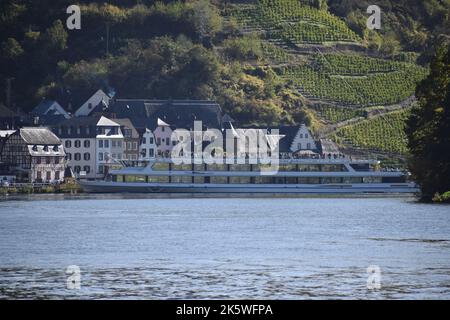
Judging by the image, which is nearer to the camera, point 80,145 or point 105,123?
point 80,145

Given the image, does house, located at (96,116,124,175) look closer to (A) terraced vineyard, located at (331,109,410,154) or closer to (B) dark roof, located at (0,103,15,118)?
(B) dark roof, located at (0,103,15,118)

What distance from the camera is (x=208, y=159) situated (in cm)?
12688

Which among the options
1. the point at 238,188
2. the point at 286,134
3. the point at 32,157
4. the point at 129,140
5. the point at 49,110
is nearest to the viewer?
the point at 238,188

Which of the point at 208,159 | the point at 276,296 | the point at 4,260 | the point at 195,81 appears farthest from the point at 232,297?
the point at 195,81

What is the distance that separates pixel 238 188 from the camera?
126 m

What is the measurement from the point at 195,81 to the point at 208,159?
134 feet

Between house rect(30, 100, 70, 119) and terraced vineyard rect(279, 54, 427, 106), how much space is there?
2714cm

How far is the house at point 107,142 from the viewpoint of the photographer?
5684 inches

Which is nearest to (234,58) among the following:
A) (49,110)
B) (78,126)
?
(49,110)

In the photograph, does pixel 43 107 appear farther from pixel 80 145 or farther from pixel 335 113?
pixel 335 113

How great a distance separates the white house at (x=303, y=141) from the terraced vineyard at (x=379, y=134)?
6246 mm

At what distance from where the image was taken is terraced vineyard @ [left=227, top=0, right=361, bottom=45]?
178750mm

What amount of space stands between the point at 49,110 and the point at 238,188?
3730 centimetres

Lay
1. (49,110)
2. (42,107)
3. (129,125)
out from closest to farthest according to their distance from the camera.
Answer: (129,125), (49,110), (42,107)
